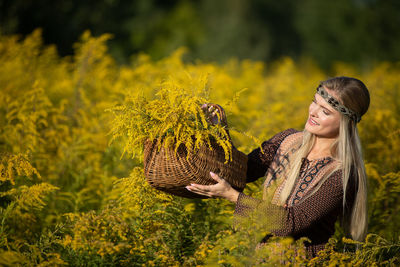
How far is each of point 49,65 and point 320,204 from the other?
215 inches

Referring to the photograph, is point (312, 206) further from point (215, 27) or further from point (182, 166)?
point (215, 27)

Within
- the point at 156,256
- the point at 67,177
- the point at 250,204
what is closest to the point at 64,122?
the point at 67,177

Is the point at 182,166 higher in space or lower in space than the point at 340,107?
lower

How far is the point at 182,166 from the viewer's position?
68.5 inches

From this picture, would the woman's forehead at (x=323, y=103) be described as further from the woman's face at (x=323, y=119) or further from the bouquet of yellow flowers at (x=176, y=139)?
the bouquet of yellow flowers at (x=176, y=139)

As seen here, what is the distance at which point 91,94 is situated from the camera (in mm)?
4789

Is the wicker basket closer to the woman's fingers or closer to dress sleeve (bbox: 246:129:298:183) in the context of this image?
the woman's fingers

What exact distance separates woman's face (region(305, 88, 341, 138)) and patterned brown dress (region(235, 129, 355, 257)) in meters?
0.15

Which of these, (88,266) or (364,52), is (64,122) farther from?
(364,52)

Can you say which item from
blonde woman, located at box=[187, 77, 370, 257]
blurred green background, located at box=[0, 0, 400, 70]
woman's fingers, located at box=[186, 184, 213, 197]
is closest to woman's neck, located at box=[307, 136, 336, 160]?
blonde woman, located at box=[187, 77, 370, 257]

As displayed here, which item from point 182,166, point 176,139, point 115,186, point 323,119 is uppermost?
point 323,119

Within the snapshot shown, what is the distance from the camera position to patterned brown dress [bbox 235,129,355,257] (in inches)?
69.1

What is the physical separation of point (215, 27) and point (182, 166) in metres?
16.2

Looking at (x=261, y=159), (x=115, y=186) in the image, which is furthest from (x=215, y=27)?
(x=115, y=186)
